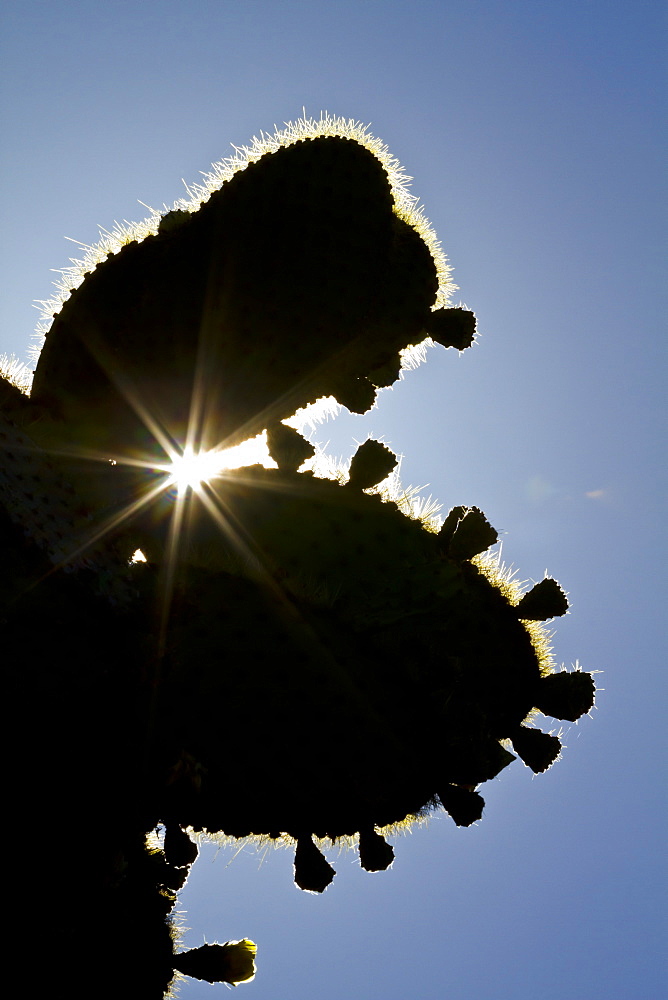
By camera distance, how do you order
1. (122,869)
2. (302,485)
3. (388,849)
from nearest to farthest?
1. (122,869)
2. (388,849)
3. (302,485)

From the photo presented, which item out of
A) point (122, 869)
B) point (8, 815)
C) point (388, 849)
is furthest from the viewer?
point (388, 849)

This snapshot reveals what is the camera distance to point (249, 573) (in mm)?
1779

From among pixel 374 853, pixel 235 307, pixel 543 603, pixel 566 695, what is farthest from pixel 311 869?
pixel 235 307

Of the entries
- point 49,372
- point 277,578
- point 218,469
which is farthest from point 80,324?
point 277,578

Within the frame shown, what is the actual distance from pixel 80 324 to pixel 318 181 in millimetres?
893

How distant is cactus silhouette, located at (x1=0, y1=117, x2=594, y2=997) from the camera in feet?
5.03

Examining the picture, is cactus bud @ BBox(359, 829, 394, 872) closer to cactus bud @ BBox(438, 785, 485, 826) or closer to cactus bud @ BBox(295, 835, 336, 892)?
cactus bud @ BBox(295, 835, 336, 892)

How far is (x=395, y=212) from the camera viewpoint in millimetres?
2357

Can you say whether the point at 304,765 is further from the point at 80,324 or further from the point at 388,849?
the point at 80,324

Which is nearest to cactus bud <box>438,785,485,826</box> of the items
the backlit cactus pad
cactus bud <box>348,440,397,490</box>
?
cactus bud <box>348,440,397,490</box>

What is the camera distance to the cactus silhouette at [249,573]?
1.53 metres

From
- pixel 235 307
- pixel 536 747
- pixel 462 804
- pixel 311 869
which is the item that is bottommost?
pixel 311 869

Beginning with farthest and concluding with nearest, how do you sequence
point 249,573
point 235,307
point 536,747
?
point 235,307 → point 536,747 → point 249,573

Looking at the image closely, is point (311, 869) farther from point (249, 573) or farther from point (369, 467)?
point (369, 467)
